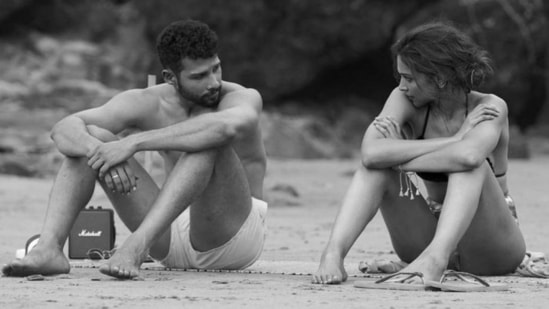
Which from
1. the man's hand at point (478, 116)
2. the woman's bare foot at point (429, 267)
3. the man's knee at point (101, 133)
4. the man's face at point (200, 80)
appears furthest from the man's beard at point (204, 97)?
the woman's bare foot at point (429, 267)

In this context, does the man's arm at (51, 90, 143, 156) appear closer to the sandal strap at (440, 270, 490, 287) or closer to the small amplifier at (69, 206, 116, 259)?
the small amplifier at (69, 206, 116, 259)

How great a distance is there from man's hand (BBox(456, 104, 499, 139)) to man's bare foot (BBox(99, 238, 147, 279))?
156cm

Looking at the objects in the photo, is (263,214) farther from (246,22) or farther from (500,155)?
(246,22)

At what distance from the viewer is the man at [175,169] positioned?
18.2ft

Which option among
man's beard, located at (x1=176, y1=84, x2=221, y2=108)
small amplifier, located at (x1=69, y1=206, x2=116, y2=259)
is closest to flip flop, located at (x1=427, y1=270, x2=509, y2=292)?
man's beard, located at (x1=176, y1=84, x2=221, y2=108)

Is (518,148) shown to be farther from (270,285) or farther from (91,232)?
(270,285)

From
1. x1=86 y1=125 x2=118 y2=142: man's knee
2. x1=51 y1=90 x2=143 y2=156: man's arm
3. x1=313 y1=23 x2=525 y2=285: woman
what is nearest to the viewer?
x1=313 y1=23 x2=525 y2=285: woman

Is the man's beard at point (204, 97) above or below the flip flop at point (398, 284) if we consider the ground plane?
above

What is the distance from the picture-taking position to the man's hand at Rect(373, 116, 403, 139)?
568 cm

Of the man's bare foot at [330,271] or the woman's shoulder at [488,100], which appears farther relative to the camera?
the woman's shoulder at [488,100]

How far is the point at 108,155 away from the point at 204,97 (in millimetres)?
617

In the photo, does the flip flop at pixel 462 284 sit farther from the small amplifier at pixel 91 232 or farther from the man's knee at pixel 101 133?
the small amplifier at pixel 91 232

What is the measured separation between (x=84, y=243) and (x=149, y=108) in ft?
2.98

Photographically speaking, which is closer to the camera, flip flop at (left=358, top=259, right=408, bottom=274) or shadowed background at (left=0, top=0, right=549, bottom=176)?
flip flop at (left=358, top=259, right=408, bottom=274)
